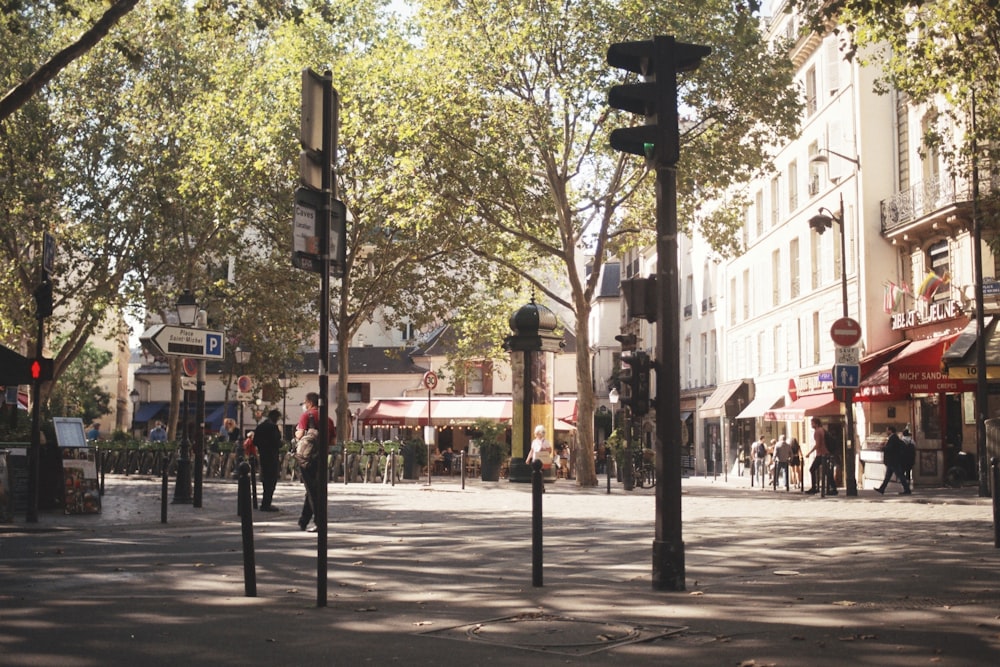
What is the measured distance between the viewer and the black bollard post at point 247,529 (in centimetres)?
843

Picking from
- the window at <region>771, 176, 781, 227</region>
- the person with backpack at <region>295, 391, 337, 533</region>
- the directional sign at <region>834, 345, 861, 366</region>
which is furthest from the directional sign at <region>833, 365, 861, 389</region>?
Answer: the window at <region>771, 176, 781, 227</region>

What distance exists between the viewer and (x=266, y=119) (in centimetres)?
3528

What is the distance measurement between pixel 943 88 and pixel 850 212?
17.1 meters

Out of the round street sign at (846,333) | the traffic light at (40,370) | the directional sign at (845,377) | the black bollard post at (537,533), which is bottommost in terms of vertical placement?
the black bollard post at (537,533)

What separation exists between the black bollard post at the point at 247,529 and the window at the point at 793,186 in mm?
37390

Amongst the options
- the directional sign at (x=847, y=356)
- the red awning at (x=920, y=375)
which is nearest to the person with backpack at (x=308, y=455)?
the directional sign at (x=847, y=356)

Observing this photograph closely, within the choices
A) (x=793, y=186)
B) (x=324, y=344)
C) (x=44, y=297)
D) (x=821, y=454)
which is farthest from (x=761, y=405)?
(x=324, y=344)

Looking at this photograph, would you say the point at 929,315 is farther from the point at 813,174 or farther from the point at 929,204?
the point at 813,174

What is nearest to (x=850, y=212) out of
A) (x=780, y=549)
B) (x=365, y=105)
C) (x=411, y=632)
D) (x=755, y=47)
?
(x=755, y=47)

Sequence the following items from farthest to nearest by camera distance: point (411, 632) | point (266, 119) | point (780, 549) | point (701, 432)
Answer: point (701, 432)
point (266, 119)
point (780, 549)
point (411, 632)

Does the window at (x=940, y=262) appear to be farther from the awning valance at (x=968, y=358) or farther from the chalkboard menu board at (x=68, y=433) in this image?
the chalkboard menu board at (x=68, y=433)

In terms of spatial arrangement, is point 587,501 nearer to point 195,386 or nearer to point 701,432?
point 195,386

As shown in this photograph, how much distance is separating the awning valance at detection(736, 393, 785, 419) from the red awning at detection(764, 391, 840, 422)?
13.0 ft

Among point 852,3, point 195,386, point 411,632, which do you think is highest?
point 852,3
